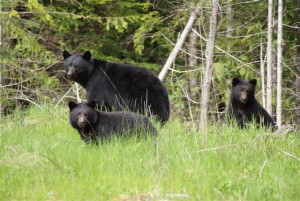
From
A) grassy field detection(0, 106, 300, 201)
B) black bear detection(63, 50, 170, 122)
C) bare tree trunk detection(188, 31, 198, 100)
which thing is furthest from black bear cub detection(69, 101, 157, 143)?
bare tree trunk detection(188, 31, 198, 100)

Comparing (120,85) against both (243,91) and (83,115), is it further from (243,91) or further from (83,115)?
(83,115)

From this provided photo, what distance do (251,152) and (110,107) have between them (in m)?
3.77

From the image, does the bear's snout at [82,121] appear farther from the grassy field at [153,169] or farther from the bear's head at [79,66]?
the bear's head at [79,66]

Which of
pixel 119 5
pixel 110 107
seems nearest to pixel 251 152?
pixel 110 107

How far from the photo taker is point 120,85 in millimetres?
9516

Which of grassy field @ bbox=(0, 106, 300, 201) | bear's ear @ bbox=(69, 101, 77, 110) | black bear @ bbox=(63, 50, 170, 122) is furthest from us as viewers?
black bear @ bbox=(63, 50, 170, 122)

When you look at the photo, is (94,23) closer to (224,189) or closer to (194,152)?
(194,152)

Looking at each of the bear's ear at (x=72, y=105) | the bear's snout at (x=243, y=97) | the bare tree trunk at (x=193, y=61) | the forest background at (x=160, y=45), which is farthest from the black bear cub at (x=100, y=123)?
the bare tree trunk at (x=193, y=61)

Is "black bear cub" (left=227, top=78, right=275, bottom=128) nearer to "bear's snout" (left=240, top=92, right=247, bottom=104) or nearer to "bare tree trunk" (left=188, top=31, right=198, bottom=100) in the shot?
"bear's snout" (left=240, top=92, right=247, bottom=104)

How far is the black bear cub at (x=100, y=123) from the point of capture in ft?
23.8

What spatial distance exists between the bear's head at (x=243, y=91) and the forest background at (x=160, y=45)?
1.95 metres

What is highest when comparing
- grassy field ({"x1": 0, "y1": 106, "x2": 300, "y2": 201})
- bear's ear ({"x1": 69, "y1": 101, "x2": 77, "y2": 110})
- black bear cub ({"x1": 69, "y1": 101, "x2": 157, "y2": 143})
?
bear's ear ({"x1": 69, "y1": 101, "x2": 77, "y2": 110})

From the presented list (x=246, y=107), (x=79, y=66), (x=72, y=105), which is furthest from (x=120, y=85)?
(x=246, y=107)

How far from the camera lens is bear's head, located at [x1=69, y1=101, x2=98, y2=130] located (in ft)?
23.4
